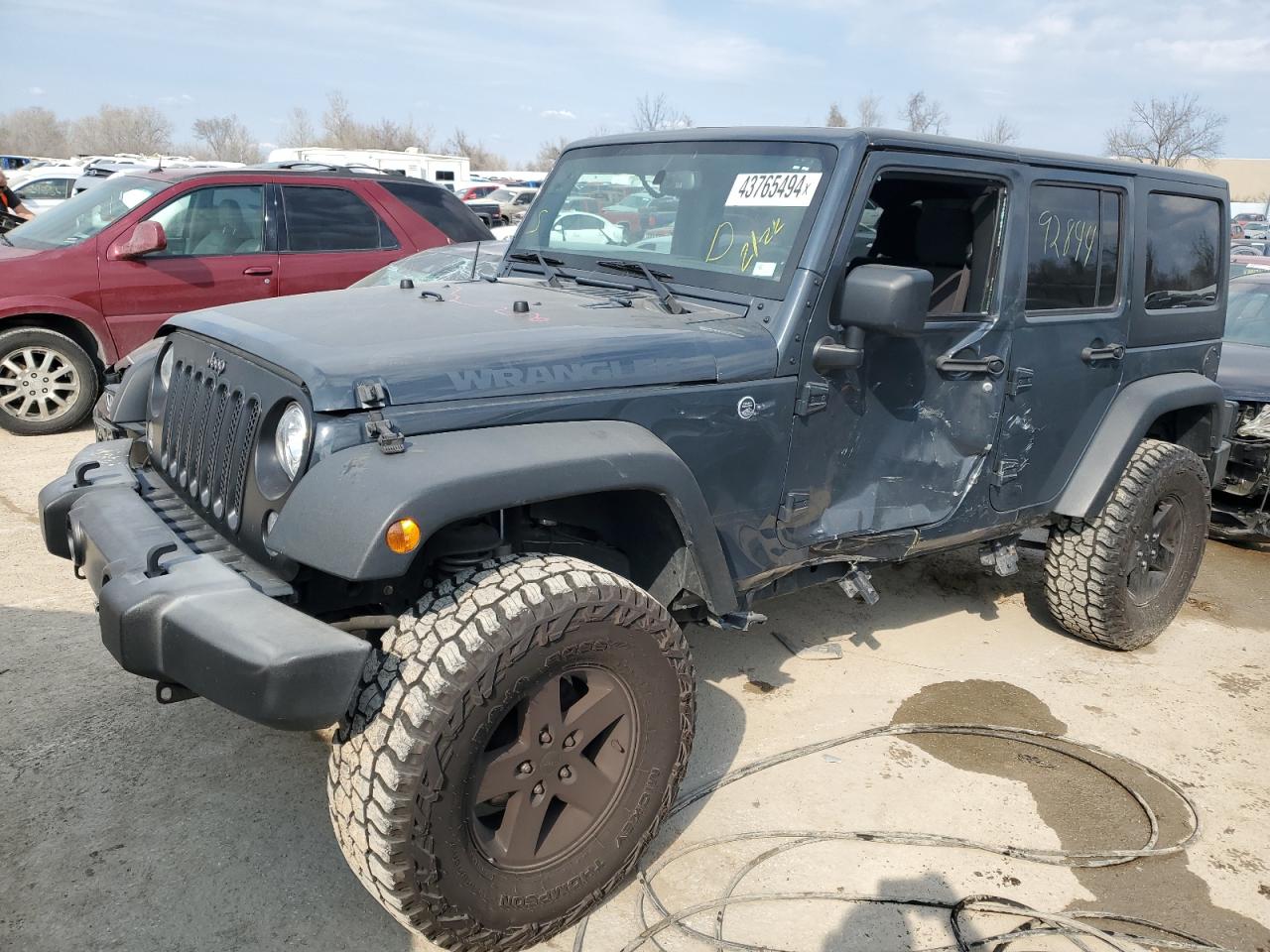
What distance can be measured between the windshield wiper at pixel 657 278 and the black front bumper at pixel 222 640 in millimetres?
1475

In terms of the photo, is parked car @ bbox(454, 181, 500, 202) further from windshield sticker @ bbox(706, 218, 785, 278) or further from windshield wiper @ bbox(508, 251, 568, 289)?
windshield sticker @ bbox(706, 218, 785, 278)

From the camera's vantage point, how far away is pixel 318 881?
105 inches

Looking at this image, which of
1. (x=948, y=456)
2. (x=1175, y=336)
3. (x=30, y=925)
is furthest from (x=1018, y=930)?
(x=1175, y=336)

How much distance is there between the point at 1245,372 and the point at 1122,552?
265cm

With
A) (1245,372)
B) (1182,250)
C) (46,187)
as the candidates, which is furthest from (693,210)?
(46,187)

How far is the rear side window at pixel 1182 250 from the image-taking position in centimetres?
416

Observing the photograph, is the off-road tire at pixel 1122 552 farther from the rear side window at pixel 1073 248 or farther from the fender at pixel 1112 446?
the rear side window at pixel 1073 248

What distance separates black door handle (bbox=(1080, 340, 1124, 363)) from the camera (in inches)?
151

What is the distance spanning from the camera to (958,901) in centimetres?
272

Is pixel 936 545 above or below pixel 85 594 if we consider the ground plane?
above

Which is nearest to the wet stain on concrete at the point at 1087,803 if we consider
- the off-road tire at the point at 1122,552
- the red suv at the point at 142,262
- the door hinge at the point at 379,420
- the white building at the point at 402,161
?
the off-road tire at the point at 1122,552

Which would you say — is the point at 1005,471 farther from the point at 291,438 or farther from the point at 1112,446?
the point at 291,438

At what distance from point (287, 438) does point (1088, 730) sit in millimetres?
2975

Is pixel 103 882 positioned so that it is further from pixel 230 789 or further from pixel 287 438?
pixel 287 438
